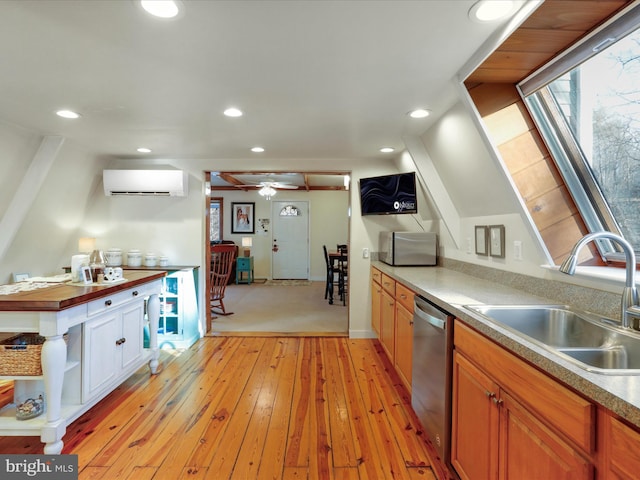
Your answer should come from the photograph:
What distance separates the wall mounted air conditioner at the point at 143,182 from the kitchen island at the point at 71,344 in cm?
138

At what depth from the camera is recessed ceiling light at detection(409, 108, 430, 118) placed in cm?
232

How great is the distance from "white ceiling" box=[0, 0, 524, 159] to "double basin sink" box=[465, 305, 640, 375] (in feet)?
4.22

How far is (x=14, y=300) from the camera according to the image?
1740 mm

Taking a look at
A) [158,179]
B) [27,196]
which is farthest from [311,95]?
[27,196]

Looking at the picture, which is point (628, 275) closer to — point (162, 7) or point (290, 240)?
point (162, 7)

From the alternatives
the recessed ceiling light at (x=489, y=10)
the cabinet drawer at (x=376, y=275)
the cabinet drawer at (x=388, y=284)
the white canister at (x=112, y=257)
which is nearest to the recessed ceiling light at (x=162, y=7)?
the recessed ceiling light at (x=489, y=10)

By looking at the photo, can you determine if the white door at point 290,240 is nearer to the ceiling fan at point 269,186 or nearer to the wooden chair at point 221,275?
the ceiling fan at point 269,186

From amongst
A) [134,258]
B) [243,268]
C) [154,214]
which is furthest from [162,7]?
[243,268]

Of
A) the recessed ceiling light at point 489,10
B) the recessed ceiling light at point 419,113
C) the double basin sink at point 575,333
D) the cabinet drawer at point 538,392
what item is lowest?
the cabinet drawer at point 538,392

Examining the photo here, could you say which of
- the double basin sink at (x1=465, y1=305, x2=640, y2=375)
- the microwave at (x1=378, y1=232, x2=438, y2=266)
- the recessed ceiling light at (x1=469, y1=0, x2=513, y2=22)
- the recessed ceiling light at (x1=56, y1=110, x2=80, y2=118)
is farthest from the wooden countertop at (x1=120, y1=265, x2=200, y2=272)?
the recessed ceiling light at (x1=469, y1=0, x2=513, y2=22)

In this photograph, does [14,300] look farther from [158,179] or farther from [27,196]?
[158,179]

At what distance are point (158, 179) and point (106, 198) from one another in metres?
0.78

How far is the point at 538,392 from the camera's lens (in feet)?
3.35

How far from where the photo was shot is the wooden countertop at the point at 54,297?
1718mm
